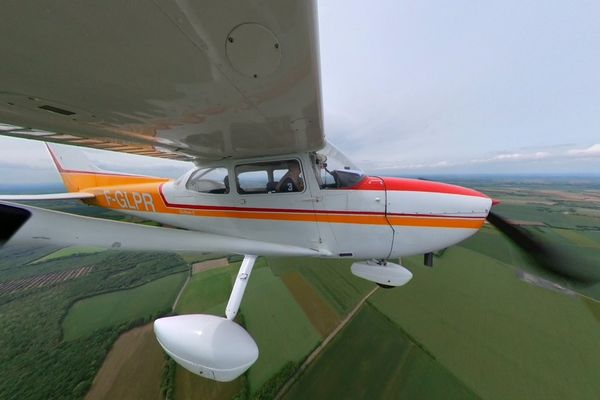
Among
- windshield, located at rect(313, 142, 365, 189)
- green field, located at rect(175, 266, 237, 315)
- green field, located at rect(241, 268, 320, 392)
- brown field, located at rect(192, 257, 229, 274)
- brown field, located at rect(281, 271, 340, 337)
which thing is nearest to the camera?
windshield, located at rect(313, 142, 365, 189)

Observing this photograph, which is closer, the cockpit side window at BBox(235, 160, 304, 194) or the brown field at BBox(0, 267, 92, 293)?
the cockpit side window at BBox(235, 160, 304, 194)

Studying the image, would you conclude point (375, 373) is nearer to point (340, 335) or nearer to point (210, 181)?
point (340, 335)

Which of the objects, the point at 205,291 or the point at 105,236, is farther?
the point at 205,291

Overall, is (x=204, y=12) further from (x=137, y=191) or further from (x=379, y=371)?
(x=379, y=371)

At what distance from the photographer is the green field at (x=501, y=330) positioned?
6.47 metres

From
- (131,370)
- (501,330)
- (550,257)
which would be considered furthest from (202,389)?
(501,330)

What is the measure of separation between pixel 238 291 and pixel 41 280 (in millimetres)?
21941

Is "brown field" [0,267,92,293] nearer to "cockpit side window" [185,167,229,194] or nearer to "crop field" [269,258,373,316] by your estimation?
"crop field" [269,258,373,316]

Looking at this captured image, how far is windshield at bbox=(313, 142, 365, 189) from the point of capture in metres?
2.02

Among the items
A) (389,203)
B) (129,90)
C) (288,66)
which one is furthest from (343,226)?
(129,90)

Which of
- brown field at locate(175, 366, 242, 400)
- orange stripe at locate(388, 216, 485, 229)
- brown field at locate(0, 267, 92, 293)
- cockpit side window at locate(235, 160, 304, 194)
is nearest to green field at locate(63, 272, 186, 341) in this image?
A: brown field at locate(175, 366, 242, 400)

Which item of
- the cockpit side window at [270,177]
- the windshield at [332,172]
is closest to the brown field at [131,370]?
the cockpit side window at [270,177]

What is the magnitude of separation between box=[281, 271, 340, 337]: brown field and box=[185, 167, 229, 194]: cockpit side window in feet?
25.2

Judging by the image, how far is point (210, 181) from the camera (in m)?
2.30
